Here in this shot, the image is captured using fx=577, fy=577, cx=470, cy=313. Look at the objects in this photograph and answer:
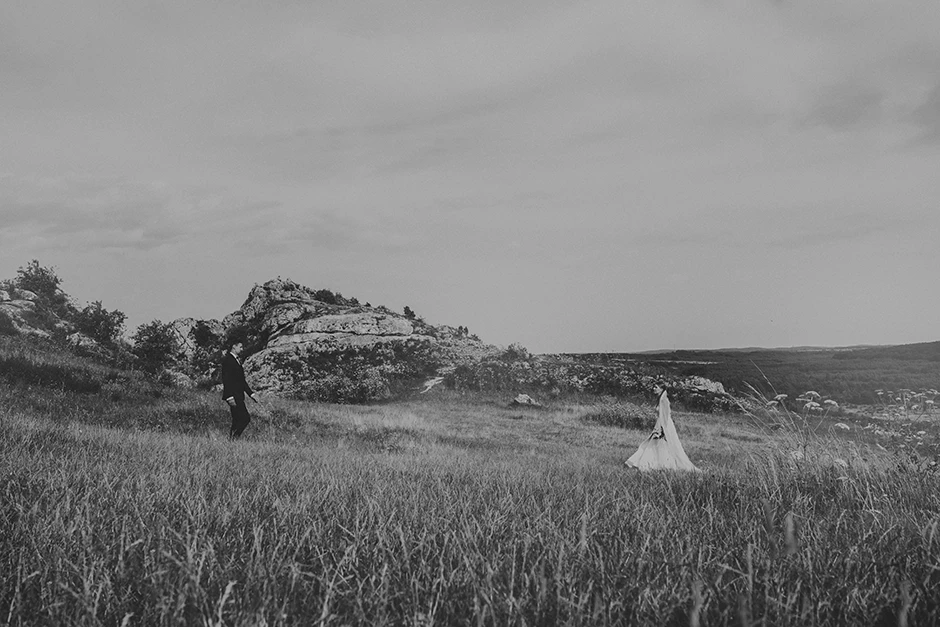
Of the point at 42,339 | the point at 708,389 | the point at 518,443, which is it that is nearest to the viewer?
the point at 518,443

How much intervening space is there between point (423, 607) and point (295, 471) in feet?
14.5

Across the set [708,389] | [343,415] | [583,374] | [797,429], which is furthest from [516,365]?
[797,429]

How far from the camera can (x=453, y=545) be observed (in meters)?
2.47

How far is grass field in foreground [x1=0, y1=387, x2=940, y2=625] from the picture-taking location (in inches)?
70.5

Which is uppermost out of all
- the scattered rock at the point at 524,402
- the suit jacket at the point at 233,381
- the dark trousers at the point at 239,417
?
the suit jacket at the point at 233,381

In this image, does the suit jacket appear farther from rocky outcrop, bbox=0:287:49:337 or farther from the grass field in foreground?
rocky outcrop, bbox=0:287:49:337

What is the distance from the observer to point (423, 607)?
188 cm

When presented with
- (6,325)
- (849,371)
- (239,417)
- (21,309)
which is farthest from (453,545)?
(849,371)

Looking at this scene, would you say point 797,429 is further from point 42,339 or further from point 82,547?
point 42,339

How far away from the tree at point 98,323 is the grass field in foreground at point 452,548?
27.7m

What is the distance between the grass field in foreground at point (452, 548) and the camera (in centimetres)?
179

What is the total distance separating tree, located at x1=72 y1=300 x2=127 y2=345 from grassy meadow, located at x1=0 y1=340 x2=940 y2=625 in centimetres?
2659

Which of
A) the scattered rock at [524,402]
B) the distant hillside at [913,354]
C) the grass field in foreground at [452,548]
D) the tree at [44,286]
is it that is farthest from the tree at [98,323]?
the distant hillside at [913,354]

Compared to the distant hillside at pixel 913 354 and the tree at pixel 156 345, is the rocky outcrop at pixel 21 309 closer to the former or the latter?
the tree at pixel 156 345
